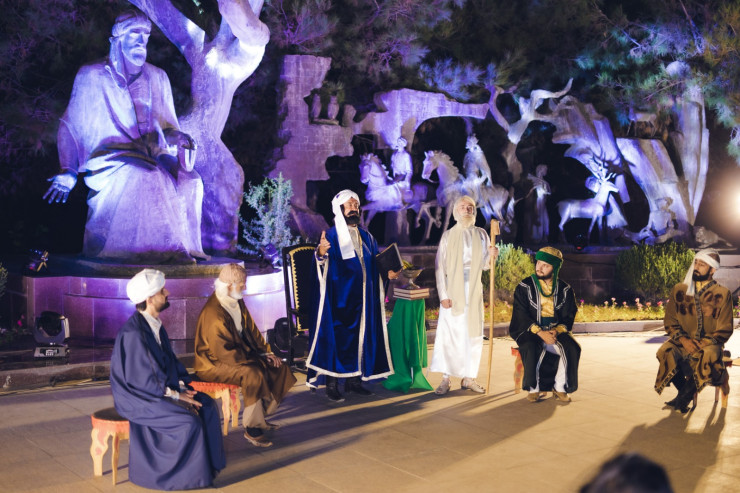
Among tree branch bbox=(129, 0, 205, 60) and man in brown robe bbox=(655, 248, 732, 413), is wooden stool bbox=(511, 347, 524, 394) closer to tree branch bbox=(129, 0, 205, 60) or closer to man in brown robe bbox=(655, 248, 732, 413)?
man in brown robe bbox=(655, 248, 732, 413)

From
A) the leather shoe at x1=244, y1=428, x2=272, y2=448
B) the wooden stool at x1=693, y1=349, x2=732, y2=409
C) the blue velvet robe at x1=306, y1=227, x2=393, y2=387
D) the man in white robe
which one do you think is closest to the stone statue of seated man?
the blue velvet robe at x1=306, y1=227, x2=393, y2=387

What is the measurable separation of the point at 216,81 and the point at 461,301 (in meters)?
5.27

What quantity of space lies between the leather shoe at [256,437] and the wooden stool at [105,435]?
99 cm

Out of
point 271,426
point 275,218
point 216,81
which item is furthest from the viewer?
point 275,218

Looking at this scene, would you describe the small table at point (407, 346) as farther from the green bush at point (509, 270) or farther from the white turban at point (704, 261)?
the green bush at point (509, 270)

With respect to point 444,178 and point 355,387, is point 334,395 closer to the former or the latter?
point 355,387

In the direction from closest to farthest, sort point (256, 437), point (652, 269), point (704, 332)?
point (256, 437) → point (704, 332) → point (652, 269)

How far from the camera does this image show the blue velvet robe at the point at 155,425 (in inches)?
191

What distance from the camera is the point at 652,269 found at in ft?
43.1

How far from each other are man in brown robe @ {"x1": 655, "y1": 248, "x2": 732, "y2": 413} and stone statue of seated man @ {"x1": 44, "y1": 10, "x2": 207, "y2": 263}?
16.3 feet

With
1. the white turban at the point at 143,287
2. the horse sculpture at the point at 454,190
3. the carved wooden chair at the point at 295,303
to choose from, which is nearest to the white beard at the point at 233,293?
the white turban at the point at 143,287

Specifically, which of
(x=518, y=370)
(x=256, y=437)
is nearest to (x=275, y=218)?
(x=518, y=370)

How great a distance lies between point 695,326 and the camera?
706cm

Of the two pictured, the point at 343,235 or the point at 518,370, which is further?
the point at 518,370
